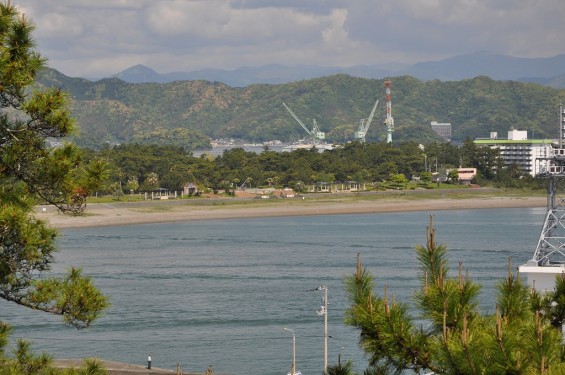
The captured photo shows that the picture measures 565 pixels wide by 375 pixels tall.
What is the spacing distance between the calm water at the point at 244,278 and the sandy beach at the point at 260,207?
1.68 metres

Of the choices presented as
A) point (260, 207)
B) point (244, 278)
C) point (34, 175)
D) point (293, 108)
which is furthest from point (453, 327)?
point (293, 108)

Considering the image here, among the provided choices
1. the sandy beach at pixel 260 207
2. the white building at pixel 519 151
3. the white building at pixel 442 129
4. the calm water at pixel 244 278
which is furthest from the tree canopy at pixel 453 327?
the white building at pixel 442 129

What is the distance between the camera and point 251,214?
58781 millimetres

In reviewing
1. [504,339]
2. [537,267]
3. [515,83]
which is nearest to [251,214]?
[537,267]

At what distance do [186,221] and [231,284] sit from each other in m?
25.7

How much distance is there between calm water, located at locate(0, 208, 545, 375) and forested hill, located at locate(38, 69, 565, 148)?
3792 inches

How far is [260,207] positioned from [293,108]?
11267 cm

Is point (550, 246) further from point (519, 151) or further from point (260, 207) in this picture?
point (519, 151)

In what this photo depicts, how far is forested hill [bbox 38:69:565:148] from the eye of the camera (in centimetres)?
15462

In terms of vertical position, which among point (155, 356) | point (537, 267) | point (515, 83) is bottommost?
point (155, 356)

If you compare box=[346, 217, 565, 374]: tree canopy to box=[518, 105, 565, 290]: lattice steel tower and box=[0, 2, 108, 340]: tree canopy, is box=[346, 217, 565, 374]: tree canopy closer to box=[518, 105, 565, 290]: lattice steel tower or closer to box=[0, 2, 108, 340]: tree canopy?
box=[0, 2, 108, 340]: tree canopy

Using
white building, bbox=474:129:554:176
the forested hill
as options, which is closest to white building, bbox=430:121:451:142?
the forested hill

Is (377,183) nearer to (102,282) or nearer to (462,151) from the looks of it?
(462,151)

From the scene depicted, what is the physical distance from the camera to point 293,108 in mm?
172750
